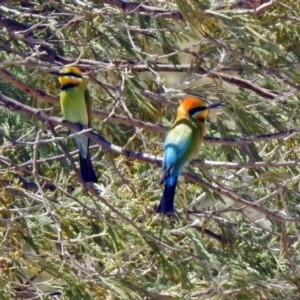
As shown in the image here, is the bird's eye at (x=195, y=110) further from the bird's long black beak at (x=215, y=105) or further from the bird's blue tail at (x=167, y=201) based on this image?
the bird's blue tail at (x=167, y=201)

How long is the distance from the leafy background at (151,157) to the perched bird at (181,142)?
0.24 feet

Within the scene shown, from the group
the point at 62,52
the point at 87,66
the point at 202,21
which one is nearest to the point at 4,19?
the point at 87,66

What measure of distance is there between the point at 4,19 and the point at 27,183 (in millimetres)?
844

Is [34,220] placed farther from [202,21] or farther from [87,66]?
[202,21]

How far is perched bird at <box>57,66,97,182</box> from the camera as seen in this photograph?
12.3 feet

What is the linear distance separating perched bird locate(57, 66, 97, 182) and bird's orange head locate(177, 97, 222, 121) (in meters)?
0.43

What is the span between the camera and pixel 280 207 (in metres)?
4.13

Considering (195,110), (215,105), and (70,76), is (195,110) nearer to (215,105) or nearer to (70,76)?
(215,105)

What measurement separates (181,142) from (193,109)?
197mm

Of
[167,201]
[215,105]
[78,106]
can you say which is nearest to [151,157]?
[167,201]

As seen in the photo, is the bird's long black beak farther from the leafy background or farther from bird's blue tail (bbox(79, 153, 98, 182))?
bird's blue tail (bbox(79, 153, 98, 182))

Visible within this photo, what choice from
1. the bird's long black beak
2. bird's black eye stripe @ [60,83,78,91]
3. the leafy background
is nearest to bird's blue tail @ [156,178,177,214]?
the leafy background

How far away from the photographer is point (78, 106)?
385cm

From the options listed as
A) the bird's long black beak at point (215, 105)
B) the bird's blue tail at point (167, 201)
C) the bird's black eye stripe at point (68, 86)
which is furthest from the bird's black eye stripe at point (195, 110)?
the bird's black eye stripe at point (68, 86)
